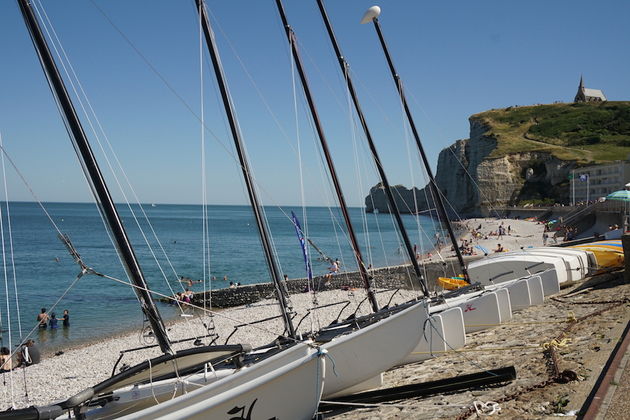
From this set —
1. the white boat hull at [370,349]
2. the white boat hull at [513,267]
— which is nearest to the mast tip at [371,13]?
the white boat hull at [370,349]

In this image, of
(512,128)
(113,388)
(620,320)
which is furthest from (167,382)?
(512,128)

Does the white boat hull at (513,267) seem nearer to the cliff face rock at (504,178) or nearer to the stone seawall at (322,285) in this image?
the stone seawall at (322,285)

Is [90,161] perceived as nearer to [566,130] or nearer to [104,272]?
[104,272]

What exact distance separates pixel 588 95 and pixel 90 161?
186 m

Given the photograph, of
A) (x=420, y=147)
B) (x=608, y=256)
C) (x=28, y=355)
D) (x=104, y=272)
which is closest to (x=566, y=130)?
(x=104, y=272)

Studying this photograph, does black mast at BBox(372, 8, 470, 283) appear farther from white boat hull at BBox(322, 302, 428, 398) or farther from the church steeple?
the church steeple

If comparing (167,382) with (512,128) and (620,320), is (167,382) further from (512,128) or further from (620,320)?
(512,128)

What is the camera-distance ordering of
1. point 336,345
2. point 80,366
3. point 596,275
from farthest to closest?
point 596,275 → point 80,366 → point 336,345

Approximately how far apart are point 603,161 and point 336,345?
92.1m

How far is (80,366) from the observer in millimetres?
20484

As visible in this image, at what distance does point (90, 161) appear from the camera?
1024cm

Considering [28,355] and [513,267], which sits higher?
[513,267]

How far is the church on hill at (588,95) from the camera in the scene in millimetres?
165750

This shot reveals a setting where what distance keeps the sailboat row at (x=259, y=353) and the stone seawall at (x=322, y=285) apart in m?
19.2
